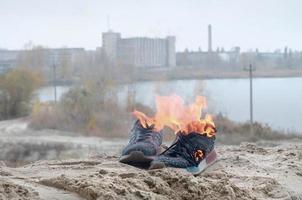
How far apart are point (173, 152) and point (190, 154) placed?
11cm

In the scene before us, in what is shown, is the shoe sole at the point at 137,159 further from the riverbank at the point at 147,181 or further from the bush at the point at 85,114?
the bush at the point at 85,114

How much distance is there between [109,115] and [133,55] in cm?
254

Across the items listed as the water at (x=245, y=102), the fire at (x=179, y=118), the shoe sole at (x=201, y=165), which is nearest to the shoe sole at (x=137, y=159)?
the shoe sole at (x=201, y=165)

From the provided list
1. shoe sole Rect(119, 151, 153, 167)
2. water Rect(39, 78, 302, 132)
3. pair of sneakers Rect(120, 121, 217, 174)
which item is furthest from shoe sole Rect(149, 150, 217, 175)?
water Rect(39, 78, 302, 132)

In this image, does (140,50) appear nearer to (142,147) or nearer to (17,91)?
(17,91)

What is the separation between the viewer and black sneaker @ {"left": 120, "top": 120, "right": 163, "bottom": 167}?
3820mm

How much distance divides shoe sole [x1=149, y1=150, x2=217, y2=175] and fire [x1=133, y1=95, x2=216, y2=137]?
0.50 feet

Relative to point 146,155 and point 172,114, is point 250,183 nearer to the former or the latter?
point 146,155

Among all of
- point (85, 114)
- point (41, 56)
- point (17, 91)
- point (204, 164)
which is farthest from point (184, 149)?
point (41, 56)

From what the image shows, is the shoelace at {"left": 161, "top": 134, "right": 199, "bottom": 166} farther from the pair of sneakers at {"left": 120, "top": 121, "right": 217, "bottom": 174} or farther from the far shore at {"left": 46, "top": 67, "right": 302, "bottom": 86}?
the far shore at {"left": 46, "top": 67, "right": 302, "bottom": 86}

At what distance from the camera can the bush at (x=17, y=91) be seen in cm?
2711

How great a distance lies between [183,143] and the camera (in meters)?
4.02

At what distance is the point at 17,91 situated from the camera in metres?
27.4

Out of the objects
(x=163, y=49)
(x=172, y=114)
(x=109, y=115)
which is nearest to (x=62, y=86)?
(x=109, y=115)
